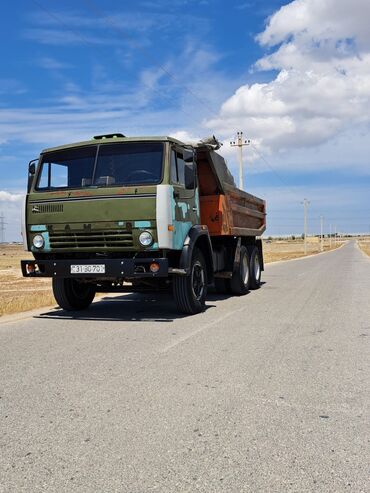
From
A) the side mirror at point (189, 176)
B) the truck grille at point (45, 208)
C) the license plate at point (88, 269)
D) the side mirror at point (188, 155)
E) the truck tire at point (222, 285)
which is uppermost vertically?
the side mirror at point (188, 155)

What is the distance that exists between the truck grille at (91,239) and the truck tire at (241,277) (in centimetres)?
469

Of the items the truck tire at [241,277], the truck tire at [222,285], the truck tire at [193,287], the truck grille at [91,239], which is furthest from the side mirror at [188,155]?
the truck tire at [222,285]

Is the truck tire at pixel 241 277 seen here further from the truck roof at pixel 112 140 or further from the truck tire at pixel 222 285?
the truck roof at pixel 112 140

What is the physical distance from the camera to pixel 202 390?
13.9ft

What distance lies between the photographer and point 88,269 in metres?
7.73

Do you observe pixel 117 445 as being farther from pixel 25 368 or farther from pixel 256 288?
pixel 256 288

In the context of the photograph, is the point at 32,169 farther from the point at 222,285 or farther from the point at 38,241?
the point at 222,285

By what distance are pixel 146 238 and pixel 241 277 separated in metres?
5.04

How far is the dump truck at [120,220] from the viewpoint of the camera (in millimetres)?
7465

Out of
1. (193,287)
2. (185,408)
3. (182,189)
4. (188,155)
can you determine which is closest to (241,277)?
(193,287)

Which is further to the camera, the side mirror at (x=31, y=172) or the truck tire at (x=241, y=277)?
the truck tire at (x=241, y=277)

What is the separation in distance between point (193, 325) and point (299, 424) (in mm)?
4112

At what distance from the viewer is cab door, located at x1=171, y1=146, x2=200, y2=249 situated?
7.90m

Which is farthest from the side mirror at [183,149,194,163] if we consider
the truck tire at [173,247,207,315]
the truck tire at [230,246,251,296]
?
the truck tire at [230,246,251,296]
